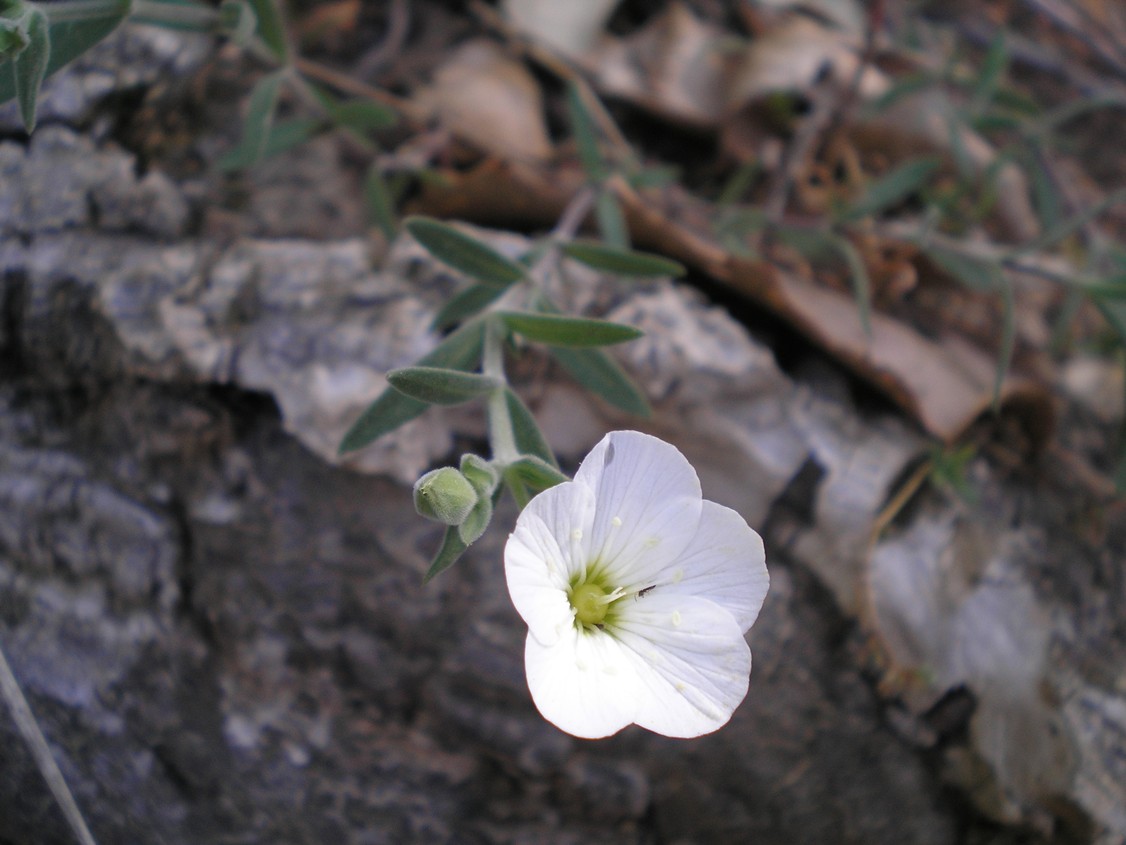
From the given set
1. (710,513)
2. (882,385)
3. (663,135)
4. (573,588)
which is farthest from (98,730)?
(663,135)

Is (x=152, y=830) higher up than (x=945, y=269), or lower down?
lower down

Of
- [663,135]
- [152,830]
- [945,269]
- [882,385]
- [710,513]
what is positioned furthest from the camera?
[663,135]

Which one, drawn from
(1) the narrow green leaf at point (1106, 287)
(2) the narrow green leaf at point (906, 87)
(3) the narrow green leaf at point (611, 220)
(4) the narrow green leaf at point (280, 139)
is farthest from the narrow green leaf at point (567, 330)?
(2) the narrow green leaf at point (906, 87)

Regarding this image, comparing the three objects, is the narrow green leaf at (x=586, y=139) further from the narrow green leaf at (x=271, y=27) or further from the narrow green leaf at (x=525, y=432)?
the narrow green leaf at (x=525, y=432)

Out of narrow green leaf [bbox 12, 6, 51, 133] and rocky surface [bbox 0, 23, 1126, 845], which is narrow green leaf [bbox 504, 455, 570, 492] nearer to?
rocky surface [bbox 0, 23, 1126, 845]

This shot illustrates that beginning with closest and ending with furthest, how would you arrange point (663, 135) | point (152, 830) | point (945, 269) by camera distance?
point (152, 830), point (945, 269), point (663, 135)

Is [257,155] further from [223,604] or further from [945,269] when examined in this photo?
[945,269]
